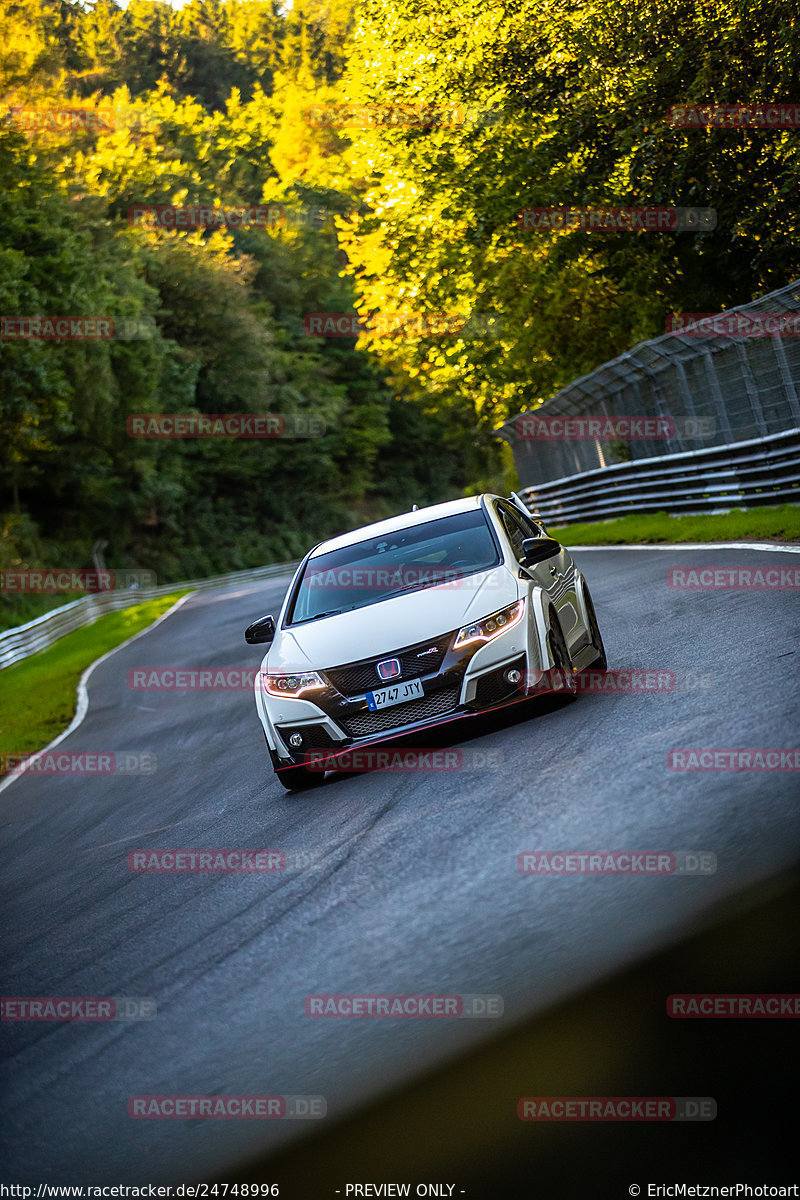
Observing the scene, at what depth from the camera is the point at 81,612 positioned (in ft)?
143

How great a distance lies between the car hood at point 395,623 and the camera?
8.23 meters

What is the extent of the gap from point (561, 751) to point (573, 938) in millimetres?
2789

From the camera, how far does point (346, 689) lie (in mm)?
8281

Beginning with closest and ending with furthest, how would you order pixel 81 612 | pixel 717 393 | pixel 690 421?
pixel 717 393 → pixel 690 421 → pixel 81 612

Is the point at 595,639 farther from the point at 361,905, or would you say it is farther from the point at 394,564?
the point at 361,905

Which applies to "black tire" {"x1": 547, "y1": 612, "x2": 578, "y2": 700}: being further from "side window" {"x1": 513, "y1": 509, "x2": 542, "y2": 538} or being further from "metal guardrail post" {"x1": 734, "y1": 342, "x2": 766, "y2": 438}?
"metal guardrail post" {"x1": 734, "y1": 342, "x2": 766, "y2": 438}

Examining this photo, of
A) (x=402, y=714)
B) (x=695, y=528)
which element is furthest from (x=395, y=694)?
(x=695, y=528)

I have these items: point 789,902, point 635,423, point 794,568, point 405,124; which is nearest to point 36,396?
point 405,124

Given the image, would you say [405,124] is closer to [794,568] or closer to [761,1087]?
[794,568]

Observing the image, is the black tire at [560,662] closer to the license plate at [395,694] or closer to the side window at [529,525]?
the license plate at [395,694]

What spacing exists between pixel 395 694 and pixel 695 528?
12654mm

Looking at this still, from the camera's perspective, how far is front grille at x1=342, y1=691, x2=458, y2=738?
8.10 metres

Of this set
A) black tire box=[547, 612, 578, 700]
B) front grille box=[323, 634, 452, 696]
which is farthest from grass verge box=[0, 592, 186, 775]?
black tire box=[547, 612, 578, 700]

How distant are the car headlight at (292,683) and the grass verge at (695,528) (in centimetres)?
827
